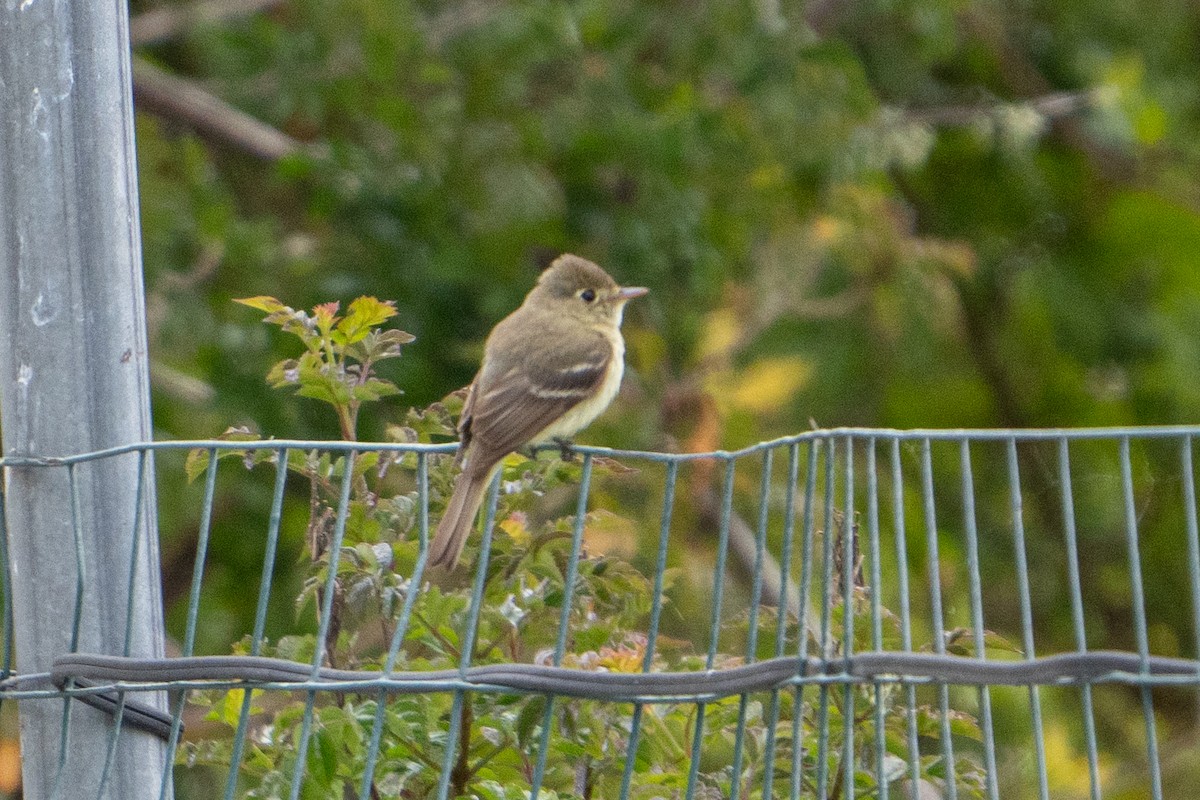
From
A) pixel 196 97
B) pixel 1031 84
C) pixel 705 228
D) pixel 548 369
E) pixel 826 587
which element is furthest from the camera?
pixel 1031 84

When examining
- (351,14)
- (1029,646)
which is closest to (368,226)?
(351,14)

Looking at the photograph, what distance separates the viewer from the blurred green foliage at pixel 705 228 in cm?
592

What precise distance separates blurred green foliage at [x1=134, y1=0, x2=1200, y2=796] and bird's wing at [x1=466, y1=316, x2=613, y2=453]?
4.02 feet

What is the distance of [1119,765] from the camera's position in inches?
232

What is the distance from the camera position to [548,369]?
3.95 metres

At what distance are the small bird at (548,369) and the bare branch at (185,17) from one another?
2596 millimetres

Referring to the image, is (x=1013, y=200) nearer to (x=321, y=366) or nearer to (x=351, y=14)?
(x=351, y=14)

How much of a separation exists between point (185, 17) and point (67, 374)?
442 cm

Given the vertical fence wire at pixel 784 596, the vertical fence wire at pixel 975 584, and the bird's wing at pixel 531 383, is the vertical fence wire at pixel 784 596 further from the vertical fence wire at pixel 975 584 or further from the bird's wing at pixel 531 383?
the bird's wing at pixel 531 383

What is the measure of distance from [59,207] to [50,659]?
60cm

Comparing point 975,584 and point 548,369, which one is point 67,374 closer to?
point 975,584

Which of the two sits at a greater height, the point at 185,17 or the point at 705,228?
the point at 185,17

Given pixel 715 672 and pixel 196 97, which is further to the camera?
pixel 196 97

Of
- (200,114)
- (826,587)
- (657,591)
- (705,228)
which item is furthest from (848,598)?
(200,114)
